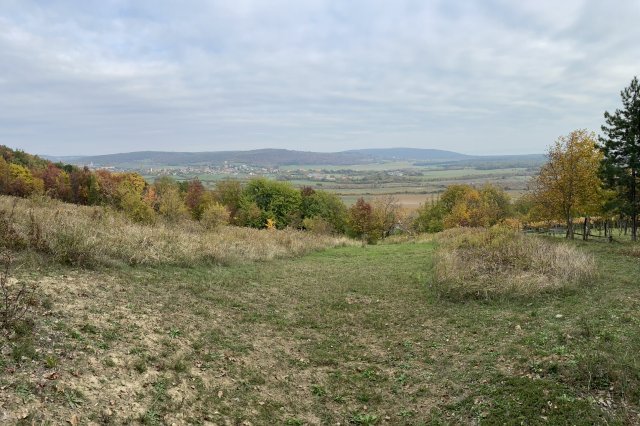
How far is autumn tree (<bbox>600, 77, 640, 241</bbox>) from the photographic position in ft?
76.3

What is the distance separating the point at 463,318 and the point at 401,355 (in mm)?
2971

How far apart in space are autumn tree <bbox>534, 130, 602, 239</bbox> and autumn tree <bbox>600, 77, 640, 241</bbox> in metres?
1.20

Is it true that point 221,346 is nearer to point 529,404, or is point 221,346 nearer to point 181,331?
point 181,331

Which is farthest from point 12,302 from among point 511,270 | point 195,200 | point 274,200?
point 195,200

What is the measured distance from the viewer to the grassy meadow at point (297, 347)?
16.7 feet

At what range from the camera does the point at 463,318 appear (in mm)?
10320

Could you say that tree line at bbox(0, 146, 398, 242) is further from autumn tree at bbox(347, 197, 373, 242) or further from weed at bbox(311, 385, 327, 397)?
weed at bbox(311, 385, 327, 397)

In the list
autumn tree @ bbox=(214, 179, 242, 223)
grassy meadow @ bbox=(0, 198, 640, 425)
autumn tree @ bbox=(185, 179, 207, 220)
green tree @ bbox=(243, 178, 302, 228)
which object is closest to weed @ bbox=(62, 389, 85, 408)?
grassy meadow @ bbox=(0, 198, 640, 425)

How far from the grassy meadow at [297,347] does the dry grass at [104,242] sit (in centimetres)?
9

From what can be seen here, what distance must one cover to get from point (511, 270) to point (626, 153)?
16.7m

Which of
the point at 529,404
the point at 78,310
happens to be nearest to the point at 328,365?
the point at 529,404

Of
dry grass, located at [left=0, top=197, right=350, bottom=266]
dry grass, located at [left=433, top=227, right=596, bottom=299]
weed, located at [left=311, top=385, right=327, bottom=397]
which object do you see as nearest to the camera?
weed, located at [left=311, top=385, right=327, bottom=397]

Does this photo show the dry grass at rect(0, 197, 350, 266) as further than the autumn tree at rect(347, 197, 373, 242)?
No

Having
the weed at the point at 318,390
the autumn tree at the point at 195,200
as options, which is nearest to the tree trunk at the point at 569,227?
the weed at the point at 318,390
